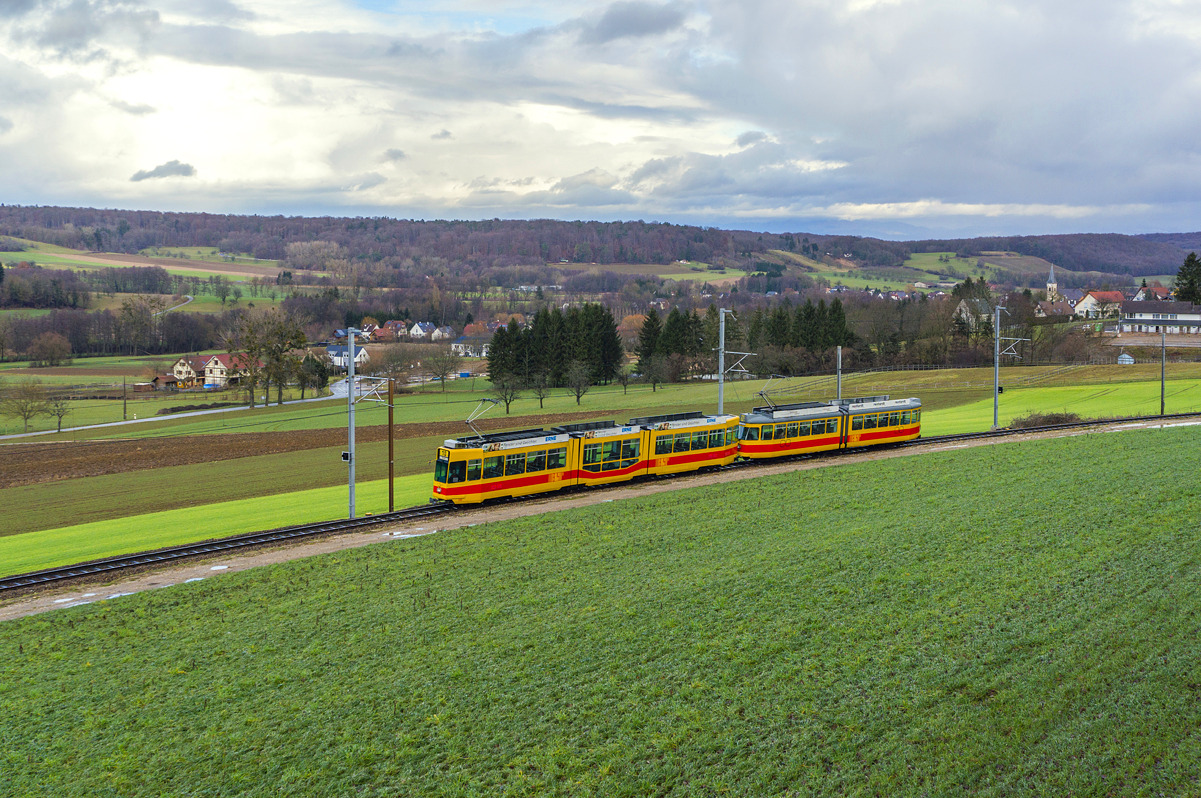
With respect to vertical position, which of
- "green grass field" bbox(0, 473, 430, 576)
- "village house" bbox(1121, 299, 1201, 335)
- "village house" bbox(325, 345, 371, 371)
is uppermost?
"village house" bbox(1121, 299, 1201, 335)

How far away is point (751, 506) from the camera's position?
2805 cm

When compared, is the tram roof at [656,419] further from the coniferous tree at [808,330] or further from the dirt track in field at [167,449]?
the coniferous tree at [808,330]

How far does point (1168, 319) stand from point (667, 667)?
135012mm

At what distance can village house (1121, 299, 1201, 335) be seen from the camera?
117m

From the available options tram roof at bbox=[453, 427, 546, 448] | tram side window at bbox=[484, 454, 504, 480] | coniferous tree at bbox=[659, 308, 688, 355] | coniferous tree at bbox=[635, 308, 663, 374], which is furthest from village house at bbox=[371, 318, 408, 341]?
tram side window at bbox=[484, 454, 504, 480]

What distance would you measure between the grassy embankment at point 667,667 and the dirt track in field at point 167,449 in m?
37.2

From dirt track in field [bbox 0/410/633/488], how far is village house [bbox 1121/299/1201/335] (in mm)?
88769

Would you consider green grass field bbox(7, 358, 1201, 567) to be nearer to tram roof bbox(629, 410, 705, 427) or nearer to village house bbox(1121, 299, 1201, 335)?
tram roof bbox(629, 410, 705, 427)

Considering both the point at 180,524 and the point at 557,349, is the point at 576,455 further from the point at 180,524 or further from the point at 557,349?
the point at 557,349

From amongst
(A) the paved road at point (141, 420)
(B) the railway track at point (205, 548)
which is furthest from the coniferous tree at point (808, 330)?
(B) the railway track at point (205, 548)

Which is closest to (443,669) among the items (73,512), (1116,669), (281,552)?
(1116,669)

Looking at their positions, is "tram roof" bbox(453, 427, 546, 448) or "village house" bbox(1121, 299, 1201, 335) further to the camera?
"village house" bbox(1121, 299, 1201, 335)

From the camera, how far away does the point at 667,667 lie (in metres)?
14.8

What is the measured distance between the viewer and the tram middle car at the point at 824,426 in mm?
38469
